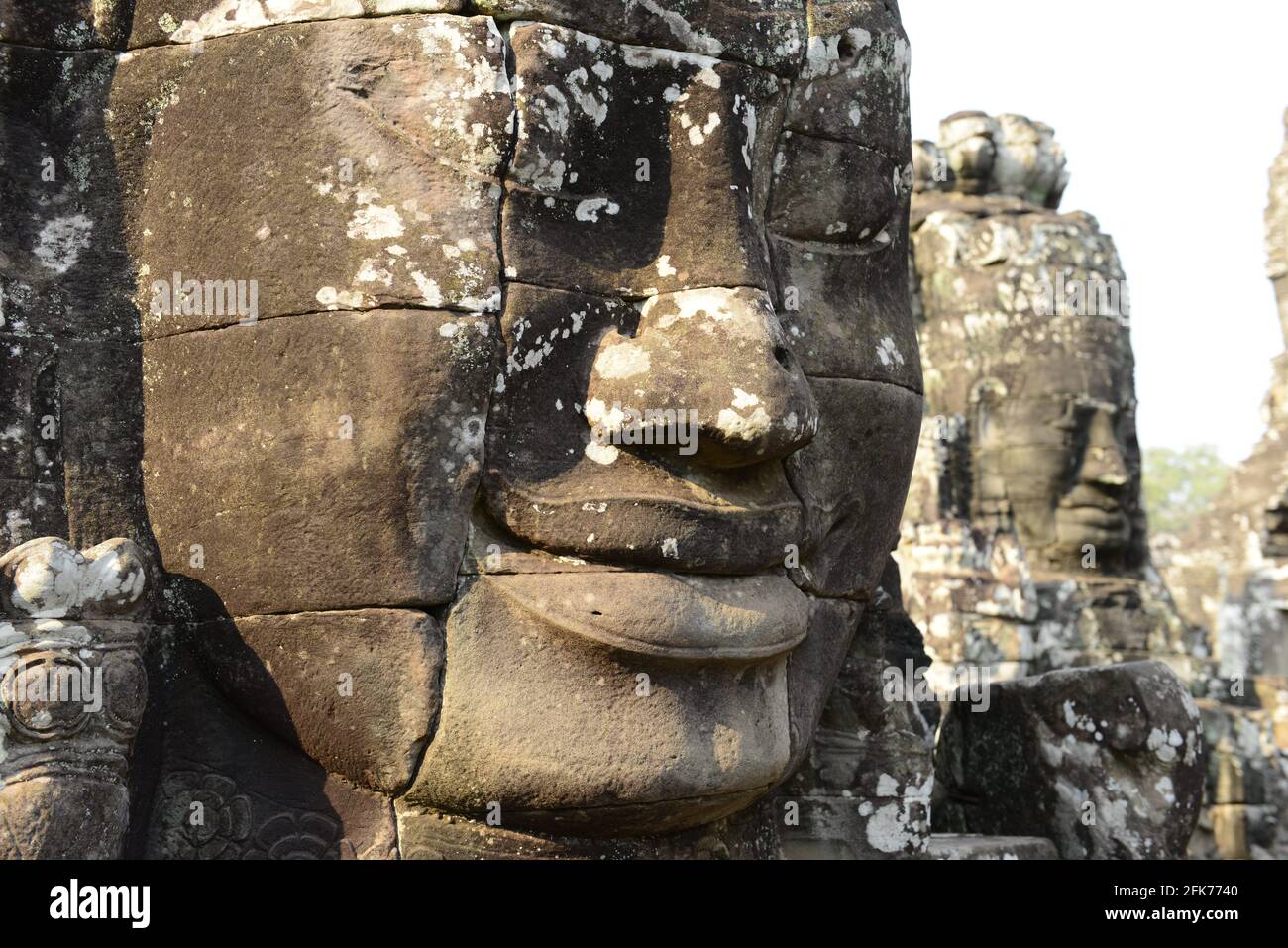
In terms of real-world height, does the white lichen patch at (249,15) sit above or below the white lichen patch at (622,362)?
above

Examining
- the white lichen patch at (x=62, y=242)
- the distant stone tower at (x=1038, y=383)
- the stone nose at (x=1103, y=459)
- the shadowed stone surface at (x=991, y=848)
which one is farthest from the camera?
the stone nose at (x=1103, y=459)

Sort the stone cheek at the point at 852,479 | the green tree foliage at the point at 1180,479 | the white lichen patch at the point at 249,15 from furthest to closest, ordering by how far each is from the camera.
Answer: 1. the green tree foliage at the point at 1180,479
2. the stone cheek at the point at 852,479
3. the white lichen patch at the point at 249,15

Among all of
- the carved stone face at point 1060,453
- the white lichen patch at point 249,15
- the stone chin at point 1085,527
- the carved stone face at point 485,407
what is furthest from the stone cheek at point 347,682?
the stone chin at point 1085,527

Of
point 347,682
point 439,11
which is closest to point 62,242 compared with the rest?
point 439,11

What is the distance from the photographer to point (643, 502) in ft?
11.6

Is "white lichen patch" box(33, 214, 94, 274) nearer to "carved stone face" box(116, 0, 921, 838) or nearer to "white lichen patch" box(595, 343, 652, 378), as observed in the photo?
"carved stone face" box(116, 0, 921, 838)

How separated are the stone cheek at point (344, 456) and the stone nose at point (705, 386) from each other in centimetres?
30

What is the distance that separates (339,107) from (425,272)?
410mm

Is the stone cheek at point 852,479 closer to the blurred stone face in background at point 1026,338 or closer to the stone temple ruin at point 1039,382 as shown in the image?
the stone temple ruin at point 1039,382

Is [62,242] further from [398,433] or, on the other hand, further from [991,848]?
[991,848]

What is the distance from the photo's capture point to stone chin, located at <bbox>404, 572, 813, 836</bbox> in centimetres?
346

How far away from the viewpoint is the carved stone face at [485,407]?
11.4 ft

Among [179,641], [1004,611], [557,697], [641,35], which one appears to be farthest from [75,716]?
[1004,611]

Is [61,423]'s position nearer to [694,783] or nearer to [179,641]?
[179,641]
